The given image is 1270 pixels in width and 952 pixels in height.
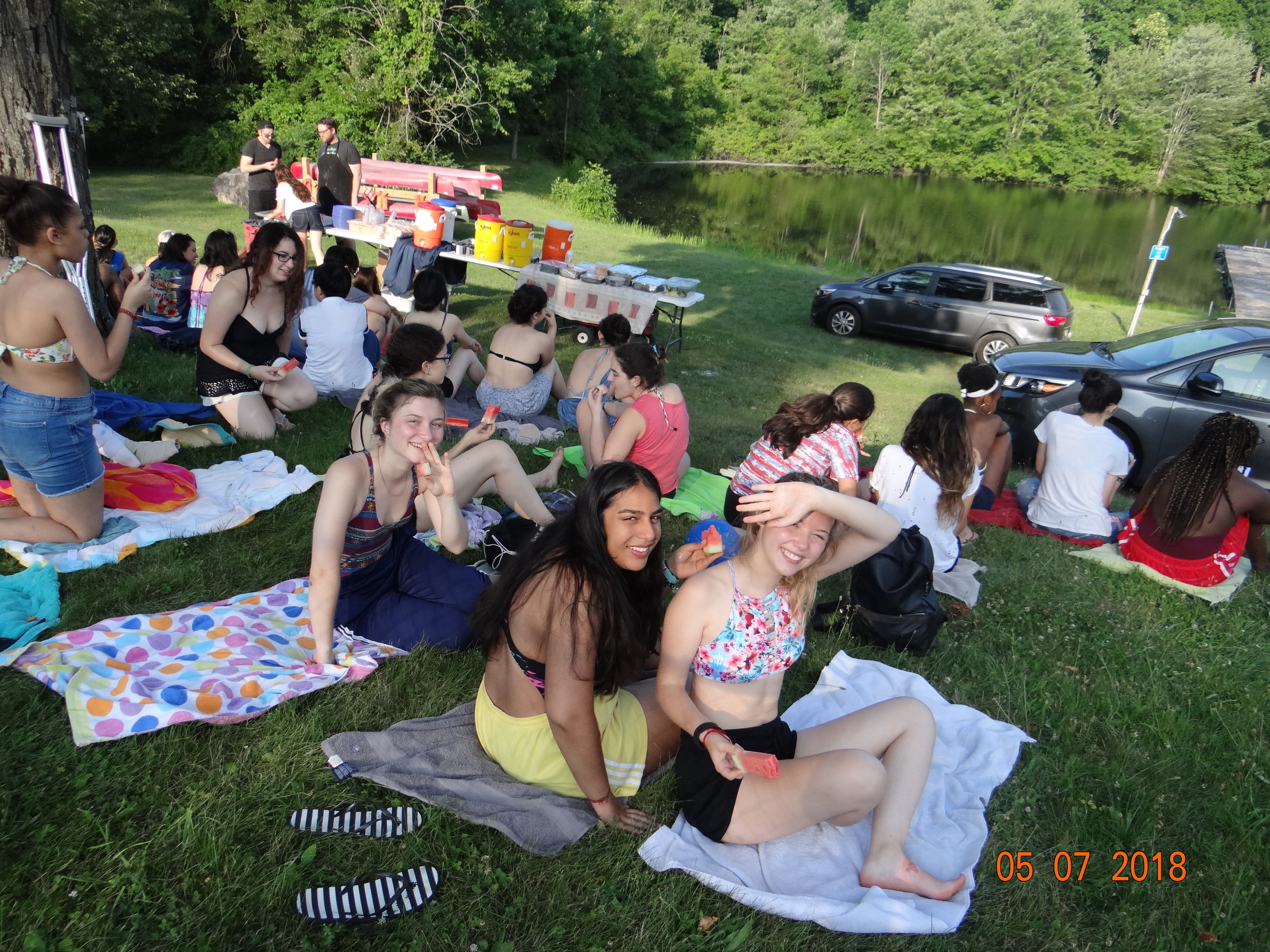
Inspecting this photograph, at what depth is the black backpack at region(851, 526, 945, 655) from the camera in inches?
166

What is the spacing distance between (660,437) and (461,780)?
9.73ft

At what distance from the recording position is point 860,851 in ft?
9.82

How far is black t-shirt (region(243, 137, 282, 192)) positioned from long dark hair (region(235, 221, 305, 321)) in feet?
21.0

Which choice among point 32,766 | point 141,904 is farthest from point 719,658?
point 32,766

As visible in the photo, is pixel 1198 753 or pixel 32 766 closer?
pixel 32 766

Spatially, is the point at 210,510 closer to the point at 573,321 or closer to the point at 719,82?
the point at 573,321

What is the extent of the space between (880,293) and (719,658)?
1279 centimetres

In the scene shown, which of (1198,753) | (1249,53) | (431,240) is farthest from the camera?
(1249,53)

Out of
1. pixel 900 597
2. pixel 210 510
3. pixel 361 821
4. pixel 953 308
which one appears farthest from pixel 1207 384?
pixel 210 510

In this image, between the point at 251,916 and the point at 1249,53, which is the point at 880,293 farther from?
the point at 1249,53

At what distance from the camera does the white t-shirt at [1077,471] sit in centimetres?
596

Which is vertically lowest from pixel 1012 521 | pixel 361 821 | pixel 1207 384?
pixel 1012 521

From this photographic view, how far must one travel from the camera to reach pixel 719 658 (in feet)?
9.23

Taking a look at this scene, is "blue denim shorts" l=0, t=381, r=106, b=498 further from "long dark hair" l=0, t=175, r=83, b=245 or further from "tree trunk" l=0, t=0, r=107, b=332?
"tree trunk" l=0, t=0, r=107, b=332
